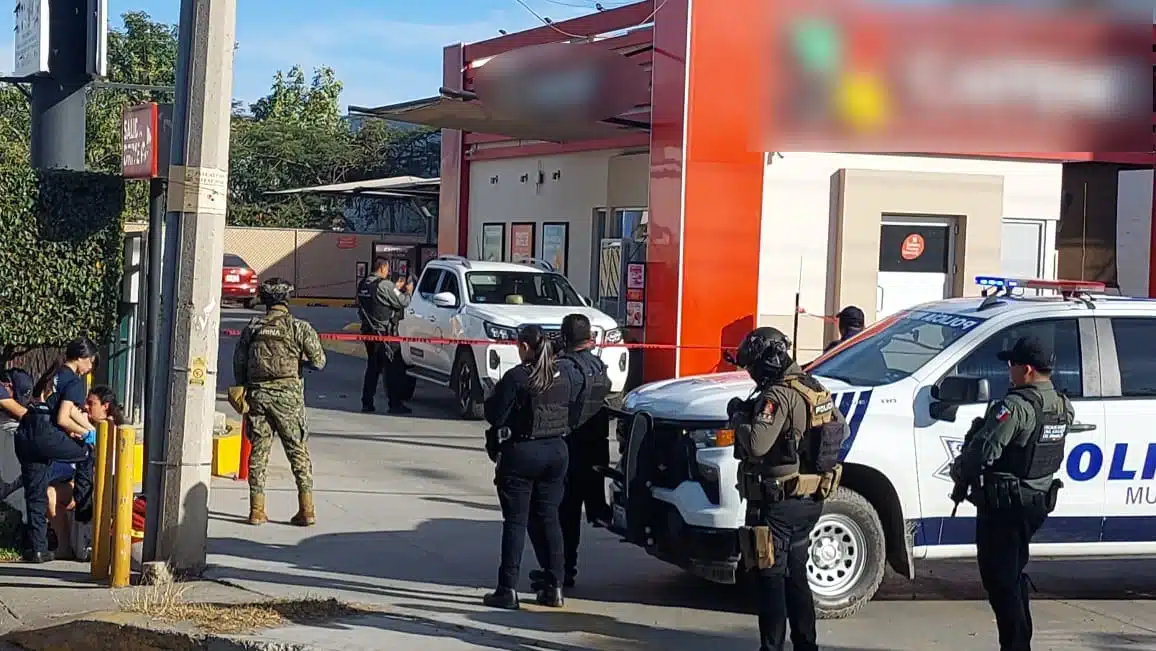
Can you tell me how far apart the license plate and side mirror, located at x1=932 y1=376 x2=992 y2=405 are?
1839mm

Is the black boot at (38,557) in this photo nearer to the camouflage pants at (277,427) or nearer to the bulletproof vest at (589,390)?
the camouflage pants at (277,427)

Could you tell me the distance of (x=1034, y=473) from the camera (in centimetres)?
640

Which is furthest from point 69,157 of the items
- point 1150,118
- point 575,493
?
point 1150,118

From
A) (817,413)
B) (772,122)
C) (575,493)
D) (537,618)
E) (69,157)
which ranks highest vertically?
(772,122)

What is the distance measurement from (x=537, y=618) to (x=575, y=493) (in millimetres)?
988

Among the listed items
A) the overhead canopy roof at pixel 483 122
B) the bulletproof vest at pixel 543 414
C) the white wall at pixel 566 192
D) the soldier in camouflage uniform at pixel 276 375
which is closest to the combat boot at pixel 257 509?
the soldier in camouflage uniform at pixel 276 375

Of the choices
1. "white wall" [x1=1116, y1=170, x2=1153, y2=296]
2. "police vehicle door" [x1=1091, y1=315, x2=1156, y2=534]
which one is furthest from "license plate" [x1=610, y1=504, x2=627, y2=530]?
"white wall" [x1=1116, y1=170, x2=1153, y2=296]

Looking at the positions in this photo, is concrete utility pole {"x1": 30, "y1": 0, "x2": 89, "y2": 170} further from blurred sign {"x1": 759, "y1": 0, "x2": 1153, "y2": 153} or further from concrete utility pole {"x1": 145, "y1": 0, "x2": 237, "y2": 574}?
blurred sign {"x1": 759, "y1": 0, "x2": 1153, "y2": 153}

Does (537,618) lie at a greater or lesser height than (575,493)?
lesser

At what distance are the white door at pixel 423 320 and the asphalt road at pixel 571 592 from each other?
4.55 meters

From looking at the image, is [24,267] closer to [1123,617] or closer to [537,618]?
[537,618]

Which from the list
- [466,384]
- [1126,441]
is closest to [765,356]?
[1126,441]

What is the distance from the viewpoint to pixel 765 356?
6.46m

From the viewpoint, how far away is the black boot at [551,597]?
25.8ft
